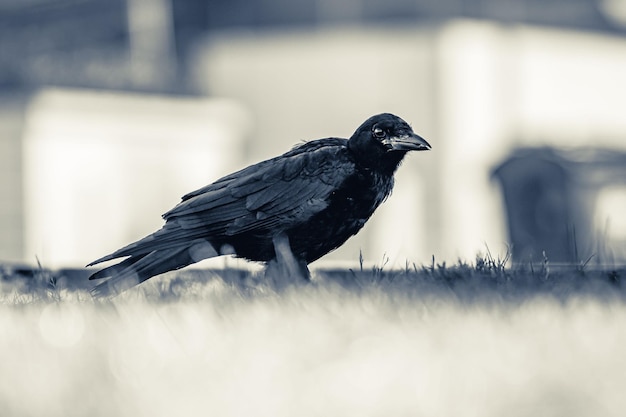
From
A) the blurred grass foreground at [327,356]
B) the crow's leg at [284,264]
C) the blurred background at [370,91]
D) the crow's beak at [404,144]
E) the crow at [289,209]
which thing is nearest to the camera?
the blurred grass foreground at [327,356]

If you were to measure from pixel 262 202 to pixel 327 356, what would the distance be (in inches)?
76.9

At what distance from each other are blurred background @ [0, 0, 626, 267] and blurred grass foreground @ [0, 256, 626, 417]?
1632cm

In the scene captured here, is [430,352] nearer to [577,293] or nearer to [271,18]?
[577,293]

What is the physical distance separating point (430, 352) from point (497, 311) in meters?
A: 0.29

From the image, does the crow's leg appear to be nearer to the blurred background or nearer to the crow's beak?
the crow's beak

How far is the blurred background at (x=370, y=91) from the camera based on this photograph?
19.7 metres

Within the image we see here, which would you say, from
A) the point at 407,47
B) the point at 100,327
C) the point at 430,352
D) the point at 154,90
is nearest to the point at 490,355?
the point at 430,352

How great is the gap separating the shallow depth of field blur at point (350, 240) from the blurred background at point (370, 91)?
0.15ft

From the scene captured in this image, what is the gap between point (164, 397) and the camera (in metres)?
2.41

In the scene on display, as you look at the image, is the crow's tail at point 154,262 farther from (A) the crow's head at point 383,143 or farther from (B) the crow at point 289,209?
(A) the crow's head at point 383,143

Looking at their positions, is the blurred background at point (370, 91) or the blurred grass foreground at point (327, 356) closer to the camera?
the blurred grass foreground at point (327, 356)

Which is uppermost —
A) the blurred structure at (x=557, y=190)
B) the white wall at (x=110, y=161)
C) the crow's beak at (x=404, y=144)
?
the crow's beak at (x=404, y=144)

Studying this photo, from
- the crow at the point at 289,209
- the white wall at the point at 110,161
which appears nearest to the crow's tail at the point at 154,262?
the crow at the point at 289,209

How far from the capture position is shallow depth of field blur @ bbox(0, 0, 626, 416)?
7.84ft
